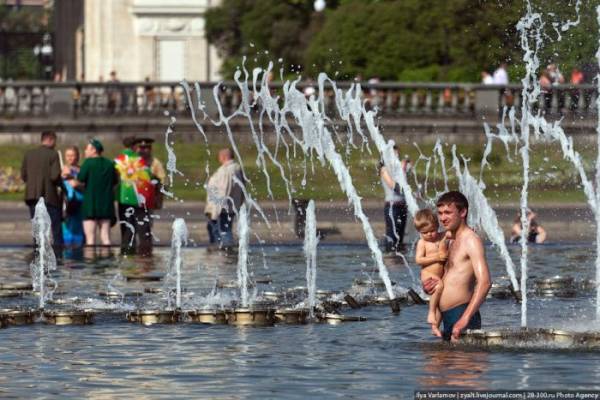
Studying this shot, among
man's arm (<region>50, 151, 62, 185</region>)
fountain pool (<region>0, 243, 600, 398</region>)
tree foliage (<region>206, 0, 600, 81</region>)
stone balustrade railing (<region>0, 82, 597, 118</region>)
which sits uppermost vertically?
tree foliage (<region>206, 0, 600, 81</region>)

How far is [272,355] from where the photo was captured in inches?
604

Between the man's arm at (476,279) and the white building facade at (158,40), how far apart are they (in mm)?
57853

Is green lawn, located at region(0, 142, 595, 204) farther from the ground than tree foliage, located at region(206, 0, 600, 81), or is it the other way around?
tree foliage, located at region(206, 0, 600, 81)

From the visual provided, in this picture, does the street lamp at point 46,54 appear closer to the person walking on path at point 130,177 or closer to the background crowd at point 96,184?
the background crowd at point 96,184

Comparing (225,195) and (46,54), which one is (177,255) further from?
(46,54)

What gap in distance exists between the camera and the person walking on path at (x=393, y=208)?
27.0 meters

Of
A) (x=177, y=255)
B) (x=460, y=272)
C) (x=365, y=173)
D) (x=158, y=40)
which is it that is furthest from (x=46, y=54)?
(x=460, y=272)

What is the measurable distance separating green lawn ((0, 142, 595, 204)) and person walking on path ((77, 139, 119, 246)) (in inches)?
380

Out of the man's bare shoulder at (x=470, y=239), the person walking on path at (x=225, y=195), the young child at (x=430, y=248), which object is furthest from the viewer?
the person walking on path at (x=225, y=195)

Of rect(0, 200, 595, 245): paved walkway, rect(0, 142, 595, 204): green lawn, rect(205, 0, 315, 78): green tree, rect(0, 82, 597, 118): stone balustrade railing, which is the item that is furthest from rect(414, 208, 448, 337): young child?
rect(205, 0, 315, 78): green tree

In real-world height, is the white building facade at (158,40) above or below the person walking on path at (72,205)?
above

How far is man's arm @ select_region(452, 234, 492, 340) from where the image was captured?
47.2ft

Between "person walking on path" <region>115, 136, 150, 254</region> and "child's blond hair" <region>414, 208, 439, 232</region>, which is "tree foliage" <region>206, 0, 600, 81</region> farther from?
"child's blond hair" <region>414, 208, 439, 232</region>

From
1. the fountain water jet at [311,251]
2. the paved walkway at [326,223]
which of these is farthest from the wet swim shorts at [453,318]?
the paved walkway at [326,223]
